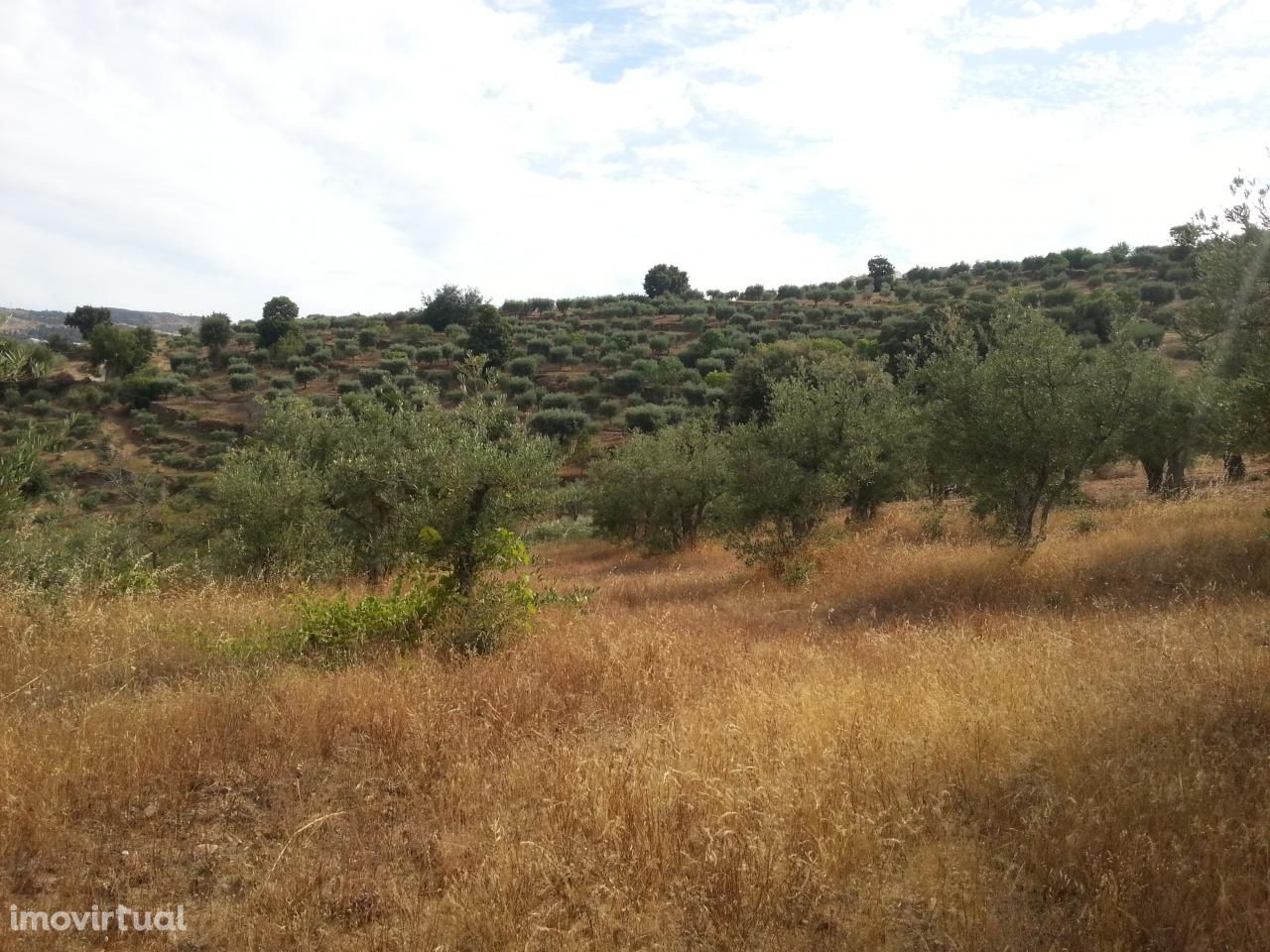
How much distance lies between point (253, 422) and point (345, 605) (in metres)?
36.5

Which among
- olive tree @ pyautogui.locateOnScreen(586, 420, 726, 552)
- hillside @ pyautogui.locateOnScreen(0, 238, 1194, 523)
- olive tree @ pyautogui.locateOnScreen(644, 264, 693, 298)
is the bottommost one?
olive tree @ pyautogui.locateOnScreen(586, 420, 726, 552)

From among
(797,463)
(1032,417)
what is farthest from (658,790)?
(797,463)

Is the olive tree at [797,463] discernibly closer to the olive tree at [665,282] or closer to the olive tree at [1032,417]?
the olive tree at [1032,417]

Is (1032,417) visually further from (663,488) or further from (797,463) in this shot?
(663,488)

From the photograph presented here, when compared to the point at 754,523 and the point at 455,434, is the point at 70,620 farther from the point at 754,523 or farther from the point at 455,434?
the point at 754,523

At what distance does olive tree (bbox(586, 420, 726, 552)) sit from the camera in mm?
22734

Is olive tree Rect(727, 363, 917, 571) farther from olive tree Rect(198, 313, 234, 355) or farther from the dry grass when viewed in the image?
olive tree Rect(198, 313, 234, 355)

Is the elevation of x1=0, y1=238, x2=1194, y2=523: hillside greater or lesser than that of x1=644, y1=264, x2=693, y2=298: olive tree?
lesser

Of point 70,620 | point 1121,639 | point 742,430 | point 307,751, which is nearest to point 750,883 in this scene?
point 307,751

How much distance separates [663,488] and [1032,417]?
12.7 m

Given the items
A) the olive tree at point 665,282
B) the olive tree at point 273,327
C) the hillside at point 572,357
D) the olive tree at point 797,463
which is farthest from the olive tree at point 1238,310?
the olive tree at point 665,282

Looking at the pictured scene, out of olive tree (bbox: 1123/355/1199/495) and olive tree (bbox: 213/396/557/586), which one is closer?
olive tree (bbox: 213/396/557/586)

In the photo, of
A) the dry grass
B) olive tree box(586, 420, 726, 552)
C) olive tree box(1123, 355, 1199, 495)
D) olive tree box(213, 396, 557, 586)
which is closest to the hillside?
olive tree box(1123, 355, 1199, 495)

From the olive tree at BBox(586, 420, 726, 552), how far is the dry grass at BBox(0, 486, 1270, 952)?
15757mm
